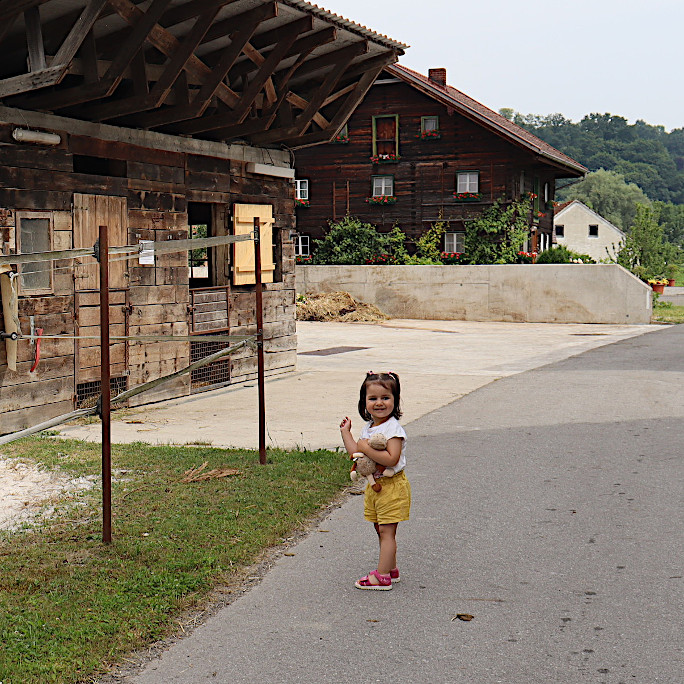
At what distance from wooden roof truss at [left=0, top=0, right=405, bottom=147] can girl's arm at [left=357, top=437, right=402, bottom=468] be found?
5.86 meters

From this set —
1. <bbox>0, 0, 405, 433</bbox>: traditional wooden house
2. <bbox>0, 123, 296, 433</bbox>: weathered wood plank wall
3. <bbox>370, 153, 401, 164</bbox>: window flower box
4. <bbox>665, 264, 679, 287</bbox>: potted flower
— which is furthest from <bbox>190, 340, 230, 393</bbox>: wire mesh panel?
<bbox>665, 264, 679, 287</bbox>: potted flower

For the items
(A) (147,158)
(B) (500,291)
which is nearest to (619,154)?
(B) (500,291)

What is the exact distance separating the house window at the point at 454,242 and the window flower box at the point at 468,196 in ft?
4.54

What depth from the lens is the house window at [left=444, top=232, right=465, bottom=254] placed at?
121ft

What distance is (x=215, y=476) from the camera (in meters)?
7.74

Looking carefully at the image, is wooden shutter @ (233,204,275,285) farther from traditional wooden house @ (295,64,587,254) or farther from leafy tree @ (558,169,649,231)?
leafy tree @ (558,169,649,231)

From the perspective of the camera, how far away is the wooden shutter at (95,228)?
36.3 ft

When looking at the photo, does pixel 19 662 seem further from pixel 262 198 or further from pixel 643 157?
pixel 643 157

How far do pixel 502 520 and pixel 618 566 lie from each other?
3.84 feet

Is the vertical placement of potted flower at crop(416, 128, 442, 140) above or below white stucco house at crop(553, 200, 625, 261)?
above

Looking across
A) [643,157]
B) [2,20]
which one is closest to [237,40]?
[2,20]

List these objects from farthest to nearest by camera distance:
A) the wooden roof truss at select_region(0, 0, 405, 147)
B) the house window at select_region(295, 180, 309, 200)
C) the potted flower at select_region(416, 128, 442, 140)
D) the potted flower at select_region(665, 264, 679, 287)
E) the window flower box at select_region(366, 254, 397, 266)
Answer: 1. the potted flower at select_region(665, 264, 679, 287)
2. the house window at select_region(295, 180, 309, 200)
3. the window flower box at select_region(366, 254, 397, 266)
4. the potted flower at select_region(416, 128, 442, 140)
5. the wooden roof truss at select_region(0, 0, 405, 147)

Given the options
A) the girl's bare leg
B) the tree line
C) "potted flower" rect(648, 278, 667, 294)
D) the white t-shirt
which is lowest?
the girl's bare leg

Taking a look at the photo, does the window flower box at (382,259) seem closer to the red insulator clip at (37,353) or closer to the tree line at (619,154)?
the red insulator clip at (37,353)
